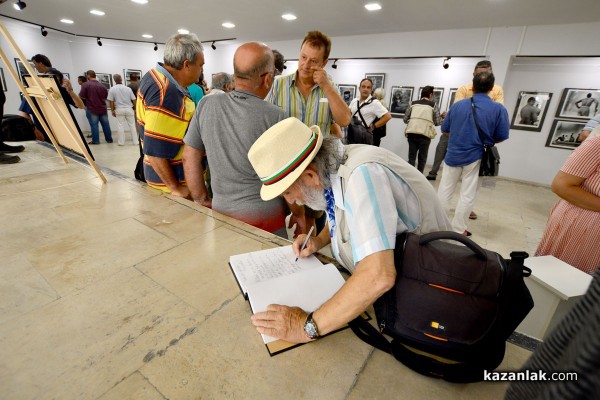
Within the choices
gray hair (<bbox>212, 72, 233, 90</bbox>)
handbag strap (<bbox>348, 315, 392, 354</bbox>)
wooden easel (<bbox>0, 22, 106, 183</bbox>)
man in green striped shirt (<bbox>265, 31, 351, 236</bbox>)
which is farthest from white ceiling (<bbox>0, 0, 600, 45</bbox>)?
handbag strap (<bbox>348, 315, 392, 354</bbox>)

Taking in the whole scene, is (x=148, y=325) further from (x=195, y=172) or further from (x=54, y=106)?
(x=54, y=106)

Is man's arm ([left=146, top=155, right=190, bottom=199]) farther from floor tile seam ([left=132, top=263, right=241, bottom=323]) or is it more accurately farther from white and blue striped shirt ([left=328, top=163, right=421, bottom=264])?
white and blue striped shirt ([left=328, top=163, right=421, bottom=264])

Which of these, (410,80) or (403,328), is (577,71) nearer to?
(410,80)

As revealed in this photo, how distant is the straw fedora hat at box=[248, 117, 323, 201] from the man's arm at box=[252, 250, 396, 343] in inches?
15.1

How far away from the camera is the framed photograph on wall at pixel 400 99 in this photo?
712 centimetres

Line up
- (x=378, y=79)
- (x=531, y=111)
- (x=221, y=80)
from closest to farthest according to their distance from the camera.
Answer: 1. (x=221, y=80)
2. (x=531, y=111)
3. (x=378, y=79)

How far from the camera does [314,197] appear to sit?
1.12 metres

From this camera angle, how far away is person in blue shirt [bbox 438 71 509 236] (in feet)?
9.37

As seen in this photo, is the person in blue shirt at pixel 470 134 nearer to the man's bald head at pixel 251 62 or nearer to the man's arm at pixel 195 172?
the man's bald head at pixel 251 62

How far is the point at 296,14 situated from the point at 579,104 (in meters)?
5.95

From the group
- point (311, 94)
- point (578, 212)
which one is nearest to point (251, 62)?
point (311, 94)

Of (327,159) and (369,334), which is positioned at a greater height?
(327,159)

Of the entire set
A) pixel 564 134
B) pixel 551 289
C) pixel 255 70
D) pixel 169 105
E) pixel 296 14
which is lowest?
pixel 551 289

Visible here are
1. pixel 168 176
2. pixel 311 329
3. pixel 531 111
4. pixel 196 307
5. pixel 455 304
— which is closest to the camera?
pixel 455 304
